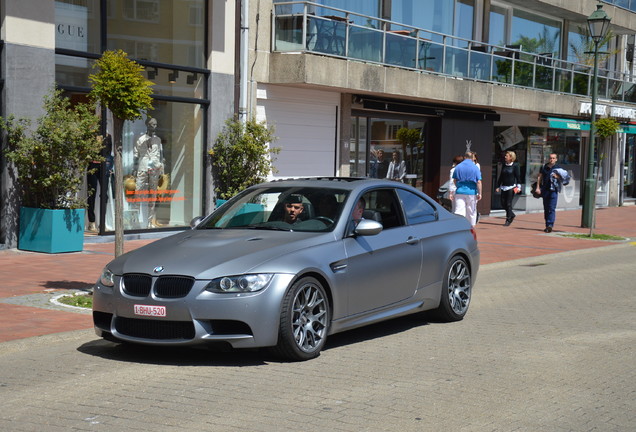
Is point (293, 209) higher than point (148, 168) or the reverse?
the reverse

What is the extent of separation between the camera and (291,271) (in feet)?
23.0

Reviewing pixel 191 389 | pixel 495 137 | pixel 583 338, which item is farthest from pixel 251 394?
pixel 495 137

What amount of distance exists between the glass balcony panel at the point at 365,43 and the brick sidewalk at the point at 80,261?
4936 millimetres

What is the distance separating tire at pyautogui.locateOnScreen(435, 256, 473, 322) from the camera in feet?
30.0

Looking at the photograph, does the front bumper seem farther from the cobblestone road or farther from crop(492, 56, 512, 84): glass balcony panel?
crop(492, 56, 512, 84): glass balcony panel

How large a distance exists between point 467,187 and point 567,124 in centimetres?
1267

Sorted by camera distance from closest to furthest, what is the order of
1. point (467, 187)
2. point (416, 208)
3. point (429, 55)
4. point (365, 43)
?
point (416, 208) < point (467, 187) < point (365, 43) < point (429, 55)

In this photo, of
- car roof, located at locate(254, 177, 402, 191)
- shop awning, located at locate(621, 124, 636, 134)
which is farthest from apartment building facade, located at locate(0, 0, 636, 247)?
car roof, located at locate(254, 177, 402, 191)

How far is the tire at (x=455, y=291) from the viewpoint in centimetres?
916

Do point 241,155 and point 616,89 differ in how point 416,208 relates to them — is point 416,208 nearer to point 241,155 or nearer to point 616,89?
point 241,155

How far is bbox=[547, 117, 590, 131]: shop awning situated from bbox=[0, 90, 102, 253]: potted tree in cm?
1824

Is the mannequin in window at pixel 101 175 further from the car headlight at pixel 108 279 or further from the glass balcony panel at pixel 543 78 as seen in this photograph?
the glass balcony panel at pixel 543 78

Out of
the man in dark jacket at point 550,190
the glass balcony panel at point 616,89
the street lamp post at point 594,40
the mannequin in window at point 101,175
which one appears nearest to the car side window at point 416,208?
the mannequin in window at point 101,175

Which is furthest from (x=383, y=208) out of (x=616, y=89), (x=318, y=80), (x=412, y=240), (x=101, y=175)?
(x=616, y=89)
